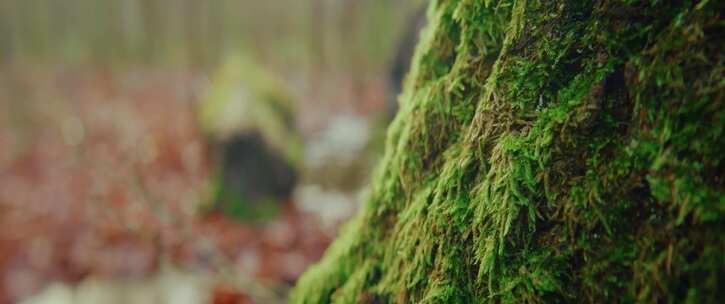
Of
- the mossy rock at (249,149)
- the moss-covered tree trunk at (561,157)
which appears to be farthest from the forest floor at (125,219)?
the moss-covered tree trunk at (561,157)

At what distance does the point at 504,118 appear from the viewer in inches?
40.7

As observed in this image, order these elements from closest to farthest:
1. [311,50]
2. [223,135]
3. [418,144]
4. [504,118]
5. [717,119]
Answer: [717,119] → [504,118] → [418,144] → [223,135] → [311,50]

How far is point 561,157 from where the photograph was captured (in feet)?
3.11

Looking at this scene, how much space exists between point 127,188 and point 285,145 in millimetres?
2821

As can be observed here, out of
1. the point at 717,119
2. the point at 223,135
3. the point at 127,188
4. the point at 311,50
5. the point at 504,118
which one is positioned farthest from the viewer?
the point at 311,50

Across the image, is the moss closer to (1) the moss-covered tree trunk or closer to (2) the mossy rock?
(2) the mossy rock

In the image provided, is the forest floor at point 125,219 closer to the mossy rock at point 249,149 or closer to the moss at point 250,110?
the mossy rock at point 249,149

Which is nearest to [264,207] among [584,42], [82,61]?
[584,42]

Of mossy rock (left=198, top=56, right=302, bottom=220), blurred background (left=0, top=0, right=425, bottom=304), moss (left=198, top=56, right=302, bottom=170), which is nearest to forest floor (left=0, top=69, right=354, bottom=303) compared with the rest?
blurred background (left=0, top=0, right=425, bottom=304)

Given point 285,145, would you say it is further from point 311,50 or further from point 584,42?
point 311,50

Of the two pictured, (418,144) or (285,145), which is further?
(285,145)

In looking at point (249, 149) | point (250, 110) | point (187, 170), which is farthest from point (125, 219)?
point (250, 110)

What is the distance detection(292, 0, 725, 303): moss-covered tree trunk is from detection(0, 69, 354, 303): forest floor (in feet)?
7.28

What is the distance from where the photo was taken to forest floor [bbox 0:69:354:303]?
5305mm
